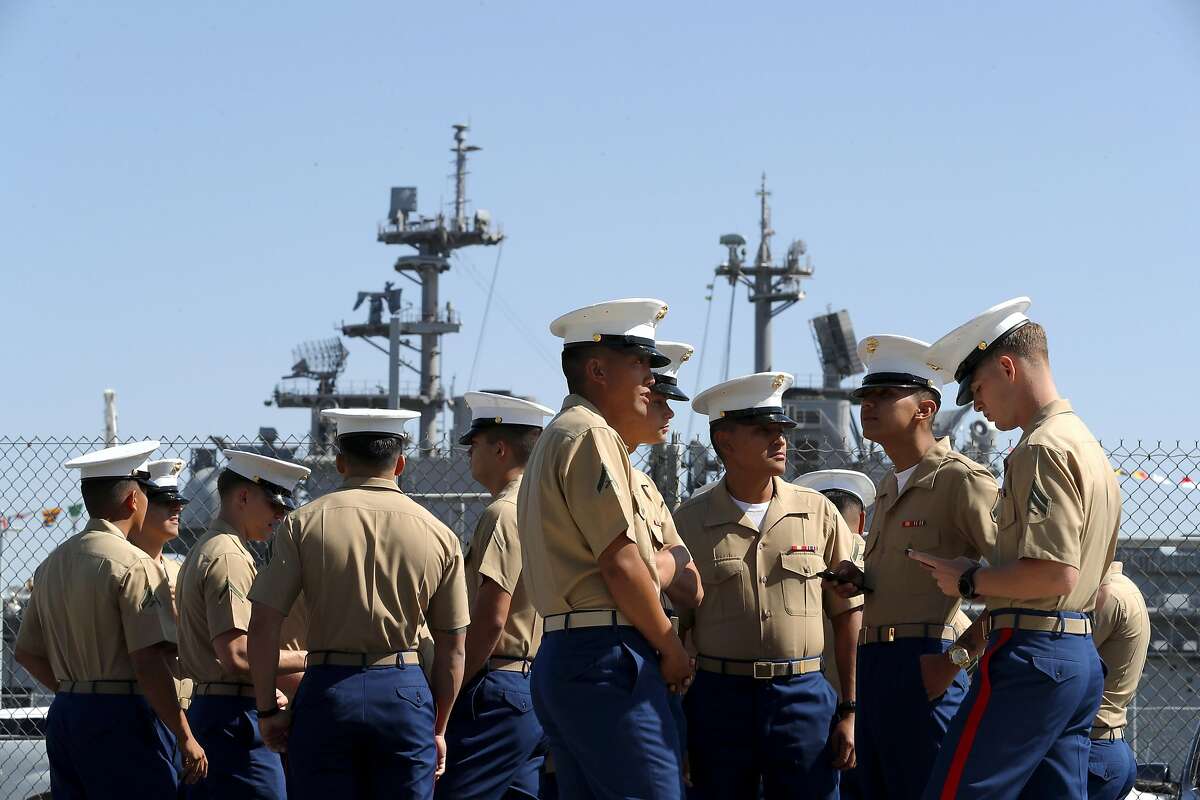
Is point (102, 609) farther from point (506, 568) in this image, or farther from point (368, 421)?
point (506, 568)

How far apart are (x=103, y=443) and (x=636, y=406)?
4390 mm

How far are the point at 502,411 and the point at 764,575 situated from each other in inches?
65.4

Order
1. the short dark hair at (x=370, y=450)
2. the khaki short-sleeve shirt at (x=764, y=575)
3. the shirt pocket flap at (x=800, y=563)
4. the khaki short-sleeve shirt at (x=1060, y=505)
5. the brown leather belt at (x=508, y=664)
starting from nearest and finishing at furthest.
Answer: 1. the khaki short-sleeve shirt at (x=1060, y=505)
2. the khaki short-sleeve shirt at (x=764, y=575)
3. the shirt pocket flap at (x=800, y=563)
4. the short dark hair at (x=370, y=450)
5. the brown leather belt at (x=508, y=664)

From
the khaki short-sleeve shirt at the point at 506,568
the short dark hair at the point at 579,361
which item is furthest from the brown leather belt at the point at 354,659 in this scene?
the short dark hair at the point at 579,361

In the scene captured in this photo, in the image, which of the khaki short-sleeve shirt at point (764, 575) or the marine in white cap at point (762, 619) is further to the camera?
the khaki short-sleeve shirt at point (764, 575)

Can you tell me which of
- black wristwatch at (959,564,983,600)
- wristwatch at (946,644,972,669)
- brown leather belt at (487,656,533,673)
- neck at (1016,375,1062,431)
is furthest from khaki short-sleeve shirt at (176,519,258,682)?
neck at (1016,375,1062,431)

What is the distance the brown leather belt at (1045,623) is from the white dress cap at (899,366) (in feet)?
5.49

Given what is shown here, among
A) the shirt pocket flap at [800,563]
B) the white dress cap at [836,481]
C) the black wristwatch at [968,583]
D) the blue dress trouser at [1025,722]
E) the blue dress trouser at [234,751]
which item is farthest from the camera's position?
the white dress cap at [836,481]

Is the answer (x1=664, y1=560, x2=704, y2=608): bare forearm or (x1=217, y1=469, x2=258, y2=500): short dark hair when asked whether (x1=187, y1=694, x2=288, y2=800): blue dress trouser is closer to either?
(x1=217, y1=469, x2=258, y2=500): short dark hair

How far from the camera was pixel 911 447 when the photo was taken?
5.77 meters

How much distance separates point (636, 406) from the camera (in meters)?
4.62

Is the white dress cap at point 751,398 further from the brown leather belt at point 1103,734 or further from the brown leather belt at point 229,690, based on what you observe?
the brown leather belt at point 229,690

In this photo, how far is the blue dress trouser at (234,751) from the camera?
5.97 metres

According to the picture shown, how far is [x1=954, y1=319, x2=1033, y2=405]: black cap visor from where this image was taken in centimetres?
445
